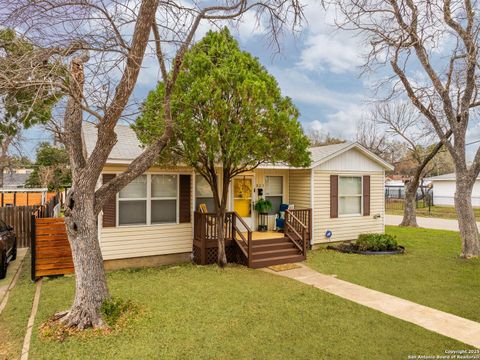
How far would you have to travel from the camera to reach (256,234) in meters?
10.2

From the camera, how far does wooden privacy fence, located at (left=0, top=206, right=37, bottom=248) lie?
36.5ft

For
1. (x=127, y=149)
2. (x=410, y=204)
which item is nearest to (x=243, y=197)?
(x=127, y=149)

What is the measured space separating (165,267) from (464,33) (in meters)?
10.5

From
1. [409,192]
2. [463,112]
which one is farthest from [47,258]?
[409,192]

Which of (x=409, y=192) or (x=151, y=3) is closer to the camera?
(x=151, y=3)

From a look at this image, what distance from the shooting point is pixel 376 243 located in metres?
10.5

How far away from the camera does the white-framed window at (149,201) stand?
8.59 meters

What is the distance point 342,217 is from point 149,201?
675 centimetres

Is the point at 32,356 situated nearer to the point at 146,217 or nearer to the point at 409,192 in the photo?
the point at 146,217

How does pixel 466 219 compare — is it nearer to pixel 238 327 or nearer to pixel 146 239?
pixel 238 327

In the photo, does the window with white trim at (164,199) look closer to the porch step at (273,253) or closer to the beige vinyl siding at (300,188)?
the porch step at (273,253)

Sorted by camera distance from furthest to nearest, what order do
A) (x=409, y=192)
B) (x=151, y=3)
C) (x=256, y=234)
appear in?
(x=409, y=192)
(x=256, y=234)
(x=151, y=3)

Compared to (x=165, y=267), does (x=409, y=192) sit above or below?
above

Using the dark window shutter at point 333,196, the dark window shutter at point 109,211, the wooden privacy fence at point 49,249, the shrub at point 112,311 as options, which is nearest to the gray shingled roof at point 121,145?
the dark window shutter at point 109,211
